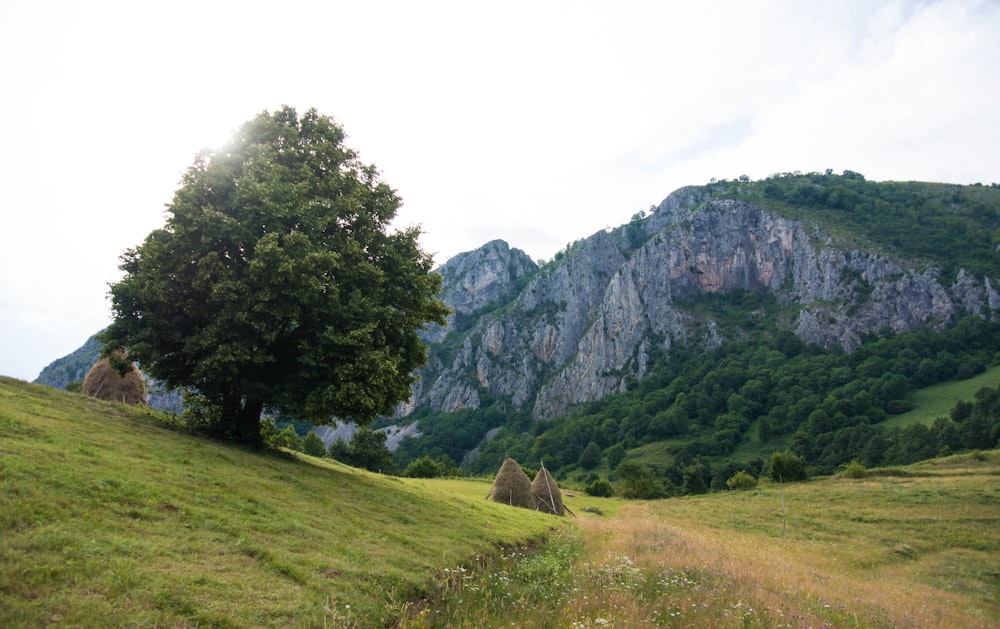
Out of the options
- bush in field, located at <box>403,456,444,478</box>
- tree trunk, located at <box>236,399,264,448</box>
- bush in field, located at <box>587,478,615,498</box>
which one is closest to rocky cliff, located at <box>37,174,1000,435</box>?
bush in field, located at <box>403,456,444,478</box>

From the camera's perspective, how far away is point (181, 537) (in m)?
8.54

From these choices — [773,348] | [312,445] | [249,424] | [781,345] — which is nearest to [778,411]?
[781,345]

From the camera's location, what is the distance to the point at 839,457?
97.8m

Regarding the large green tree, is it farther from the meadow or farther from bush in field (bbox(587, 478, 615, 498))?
bush in field (bbox(587, 478, 615, 498))

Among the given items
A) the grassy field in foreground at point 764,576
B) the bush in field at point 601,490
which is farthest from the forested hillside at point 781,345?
the grassy field in foreground at point 764,576

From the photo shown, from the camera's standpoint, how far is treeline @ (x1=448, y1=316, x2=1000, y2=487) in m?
93.6

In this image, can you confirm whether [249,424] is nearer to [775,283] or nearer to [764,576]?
[764,576]

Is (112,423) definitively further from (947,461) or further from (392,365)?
(947,461)

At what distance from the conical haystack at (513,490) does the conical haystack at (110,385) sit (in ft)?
80.7

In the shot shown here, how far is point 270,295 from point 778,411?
133660 millimetres

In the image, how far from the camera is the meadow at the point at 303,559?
6.62 metres

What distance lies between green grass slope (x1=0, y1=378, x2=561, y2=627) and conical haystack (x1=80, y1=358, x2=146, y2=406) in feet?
46.7

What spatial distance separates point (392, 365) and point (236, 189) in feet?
30.4

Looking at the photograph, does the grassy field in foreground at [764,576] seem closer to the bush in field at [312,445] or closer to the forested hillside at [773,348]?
the bush in field at [312,445]
